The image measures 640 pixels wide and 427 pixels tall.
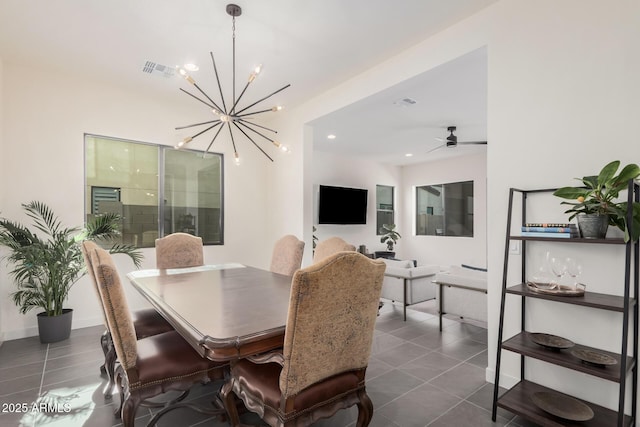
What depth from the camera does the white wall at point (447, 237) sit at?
7.37 metres

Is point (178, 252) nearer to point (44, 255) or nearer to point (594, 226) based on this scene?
point (44, 255)

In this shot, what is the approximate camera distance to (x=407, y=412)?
2188 mm

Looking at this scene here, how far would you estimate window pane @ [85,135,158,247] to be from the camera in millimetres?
4070

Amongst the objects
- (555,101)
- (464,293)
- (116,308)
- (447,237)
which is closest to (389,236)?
(447,237)

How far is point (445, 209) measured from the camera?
8.23 m

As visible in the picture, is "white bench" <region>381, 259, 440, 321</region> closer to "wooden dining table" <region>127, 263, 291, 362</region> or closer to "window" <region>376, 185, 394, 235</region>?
"wooden dining table" <region>127, 263, 291, 362</region>

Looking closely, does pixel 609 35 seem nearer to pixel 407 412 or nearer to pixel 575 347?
pixel 575 347

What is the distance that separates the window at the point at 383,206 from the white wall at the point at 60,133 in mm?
5092

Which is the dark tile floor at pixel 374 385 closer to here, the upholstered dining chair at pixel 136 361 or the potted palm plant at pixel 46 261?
the potted palm plant at pixel 46 261

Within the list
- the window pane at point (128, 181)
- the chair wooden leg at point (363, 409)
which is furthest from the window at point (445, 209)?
the chair wooden leg at point (363, 409)

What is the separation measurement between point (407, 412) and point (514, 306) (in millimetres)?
1116

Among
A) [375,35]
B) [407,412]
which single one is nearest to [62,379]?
[407,412]

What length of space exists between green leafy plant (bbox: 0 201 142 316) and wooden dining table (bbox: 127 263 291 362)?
1.05 metres

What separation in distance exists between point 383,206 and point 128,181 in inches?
240
